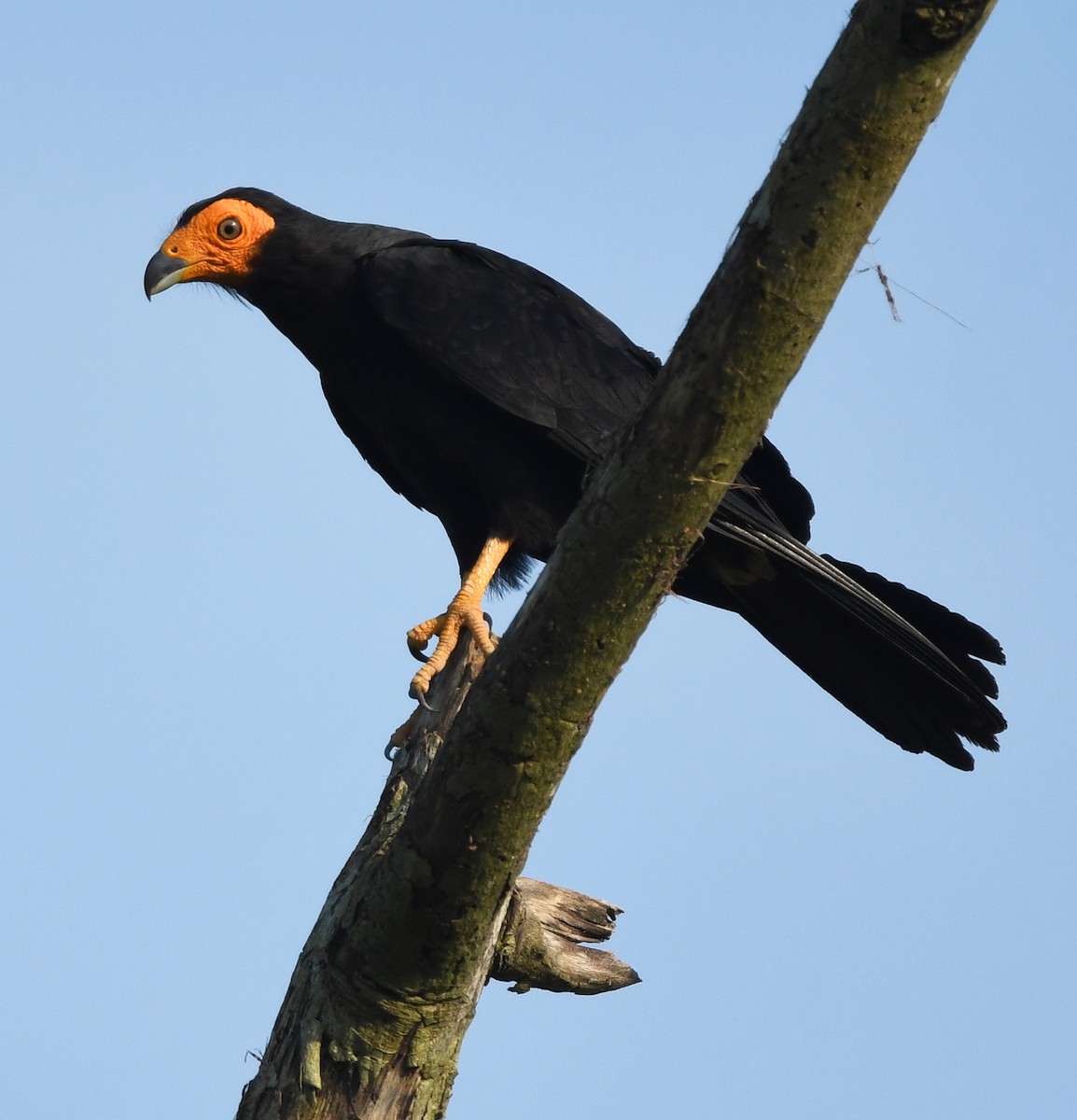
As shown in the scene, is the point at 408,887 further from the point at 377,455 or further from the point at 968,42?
the point at 377,455

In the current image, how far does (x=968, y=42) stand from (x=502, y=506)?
253cm

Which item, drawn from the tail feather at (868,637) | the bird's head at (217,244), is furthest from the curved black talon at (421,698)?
the bird's head at (217,244)

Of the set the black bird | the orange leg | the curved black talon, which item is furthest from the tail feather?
the curved black talon

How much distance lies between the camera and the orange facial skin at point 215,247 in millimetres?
5188

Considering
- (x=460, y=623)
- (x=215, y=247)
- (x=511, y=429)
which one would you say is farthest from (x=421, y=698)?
(x=215, y=247)

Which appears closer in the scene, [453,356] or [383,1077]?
[383,1077]

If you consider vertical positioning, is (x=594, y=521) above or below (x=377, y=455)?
below

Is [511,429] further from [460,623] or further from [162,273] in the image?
[162,273]

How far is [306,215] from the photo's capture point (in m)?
5.23

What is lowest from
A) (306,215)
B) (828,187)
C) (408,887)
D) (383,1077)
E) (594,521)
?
(383,1077)

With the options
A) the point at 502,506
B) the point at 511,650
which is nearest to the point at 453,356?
the point at 502,506

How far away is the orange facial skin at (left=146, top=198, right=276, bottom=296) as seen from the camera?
5.19 m

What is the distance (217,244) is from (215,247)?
0.02 meters

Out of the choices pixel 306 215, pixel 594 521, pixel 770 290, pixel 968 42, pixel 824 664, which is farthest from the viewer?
pixel 306 215
